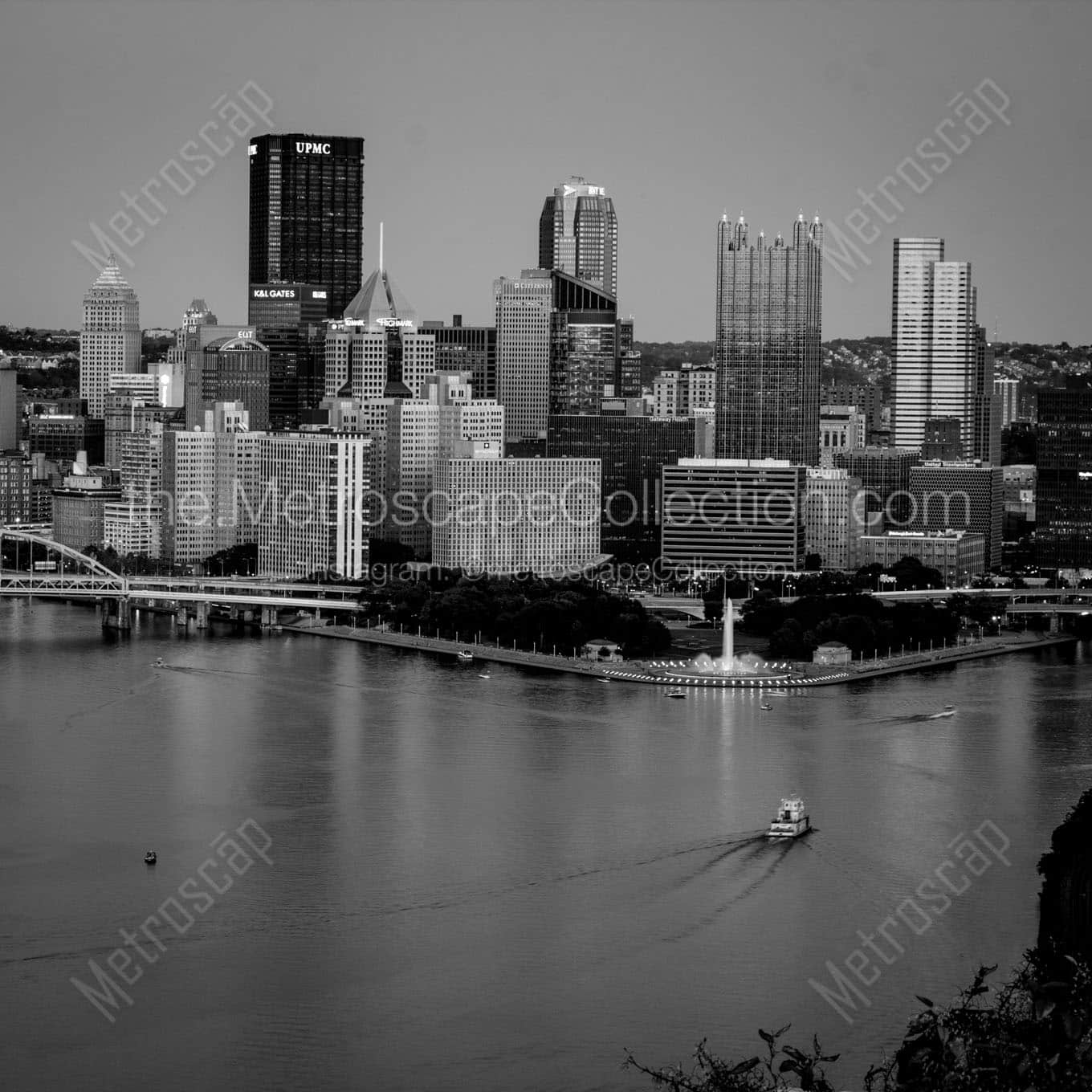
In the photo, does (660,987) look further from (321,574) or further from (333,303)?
(333,303)

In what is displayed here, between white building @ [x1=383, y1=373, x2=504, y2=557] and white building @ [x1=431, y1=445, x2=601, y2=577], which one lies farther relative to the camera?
white building @ [x1=383, y1=373, x2=504, y2=557]

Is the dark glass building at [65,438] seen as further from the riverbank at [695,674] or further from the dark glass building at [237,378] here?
the riverbank at [695,674]

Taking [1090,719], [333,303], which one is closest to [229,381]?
[333,303]

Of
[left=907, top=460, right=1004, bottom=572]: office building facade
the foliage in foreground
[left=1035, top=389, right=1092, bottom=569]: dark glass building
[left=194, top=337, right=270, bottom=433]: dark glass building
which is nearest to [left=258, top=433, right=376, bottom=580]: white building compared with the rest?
[left=194, top=337, right=270, bottom=433]: dark glass building

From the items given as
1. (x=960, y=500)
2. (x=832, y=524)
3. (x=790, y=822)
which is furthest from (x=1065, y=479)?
Answer: (x=790, y=822)

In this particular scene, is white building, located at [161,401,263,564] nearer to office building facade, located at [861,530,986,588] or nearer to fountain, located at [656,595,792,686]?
office building facade, located at [861,530,986,588]

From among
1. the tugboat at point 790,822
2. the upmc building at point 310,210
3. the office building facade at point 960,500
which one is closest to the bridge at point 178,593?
the office building facade at point 960,500

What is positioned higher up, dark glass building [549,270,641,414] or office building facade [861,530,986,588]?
dark glass building [549,270,641,414]
